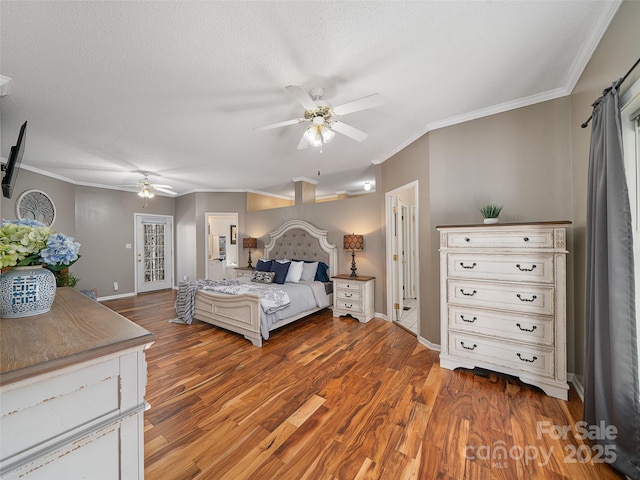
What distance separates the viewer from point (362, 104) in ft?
6.05

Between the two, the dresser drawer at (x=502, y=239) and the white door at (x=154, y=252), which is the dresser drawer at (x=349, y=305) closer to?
the dresser drawer at (x=502, y=239)

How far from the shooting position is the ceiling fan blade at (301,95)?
1649mm

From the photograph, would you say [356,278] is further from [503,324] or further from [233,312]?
[503,324]

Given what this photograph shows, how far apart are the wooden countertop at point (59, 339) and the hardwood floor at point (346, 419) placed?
3.43 ft

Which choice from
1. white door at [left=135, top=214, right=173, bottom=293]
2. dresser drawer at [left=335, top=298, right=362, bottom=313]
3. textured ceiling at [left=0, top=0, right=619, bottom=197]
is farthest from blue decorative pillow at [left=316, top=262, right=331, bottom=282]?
white door at [left=135, top=214, right=173, bottom=293]

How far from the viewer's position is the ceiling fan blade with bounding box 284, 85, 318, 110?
165 centimetres

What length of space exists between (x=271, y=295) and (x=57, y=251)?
2355 millimetres

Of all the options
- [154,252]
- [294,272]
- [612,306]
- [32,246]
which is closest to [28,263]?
[32,246]

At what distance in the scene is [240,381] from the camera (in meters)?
2.25

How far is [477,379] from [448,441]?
91cm

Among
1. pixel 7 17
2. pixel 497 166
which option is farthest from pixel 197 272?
pixel 497 166

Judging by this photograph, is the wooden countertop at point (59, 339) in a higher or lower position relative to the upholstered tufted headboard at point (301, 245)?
lower

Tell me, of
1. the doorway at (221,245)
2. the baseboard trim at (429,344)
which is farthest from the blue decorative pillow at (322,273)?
the doorway at (221,245)

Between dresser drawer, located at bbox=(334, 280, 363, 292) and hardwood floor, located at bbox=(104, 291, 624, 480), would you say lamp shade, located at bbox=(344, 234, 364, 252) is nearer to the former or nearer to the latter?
dresser drawer, located at bbox=(334, 280, 363, 292)
